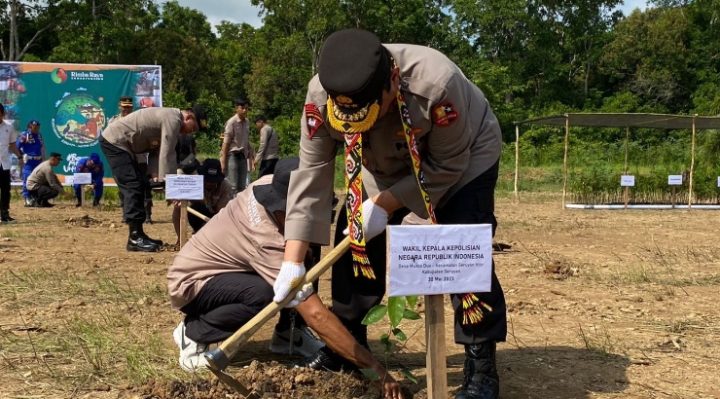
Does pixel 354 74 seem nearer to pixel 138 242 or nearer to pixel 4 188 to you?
pixel 138 242

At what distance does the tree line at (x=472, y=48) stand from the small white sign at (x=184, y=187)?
2656cm

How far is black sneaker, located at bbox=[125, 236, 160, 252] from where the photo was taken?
700 cm

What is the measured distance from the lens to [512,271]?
20.1ft

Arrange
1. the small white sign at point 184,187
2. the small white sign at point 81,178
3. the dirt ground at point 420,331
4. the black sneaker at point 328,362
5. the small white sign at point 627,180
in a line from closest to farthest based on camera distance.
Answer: the dirt ground at point 420,331 → the black sneaker at point 328,362 → the small white sign at point 184,187 → the small white sign at point 81,178 → the small white sign at point 627,180

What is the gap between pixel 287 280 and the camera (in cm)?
272

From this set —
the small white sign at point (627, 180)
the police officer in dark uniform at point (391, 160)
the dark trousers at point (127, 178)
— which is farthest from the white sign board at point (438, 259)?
Answer: the small white sign at point (627, 180)

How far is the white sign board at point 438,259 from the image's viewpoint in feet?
7.37

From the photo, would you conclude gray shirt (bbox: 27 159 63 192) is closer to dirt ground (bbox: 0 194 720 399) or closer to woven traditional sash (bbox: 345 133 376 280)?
dirt ground (bbox: 0 194 720 399)

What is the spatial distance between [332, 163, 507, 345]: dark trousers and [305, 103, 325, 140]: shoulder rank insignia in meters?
0.53

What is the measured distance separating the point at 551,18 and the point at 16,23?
2763 centimetres

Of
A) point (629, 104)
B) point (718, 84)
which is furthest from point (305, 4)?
point (718, 84)

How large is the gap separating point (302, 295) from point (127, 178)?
4.49 m

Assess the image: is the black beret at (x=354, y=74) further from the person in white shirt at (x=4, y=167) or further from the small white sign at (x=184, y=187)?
the person in white shirt at (x=4, y=167)

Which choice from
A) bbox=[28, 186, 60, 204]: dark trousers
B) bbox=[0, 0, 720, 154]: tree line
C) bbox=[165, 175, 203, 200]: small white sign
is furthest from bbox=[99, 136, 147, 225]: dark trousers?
bbox=[0, 0, 720, 154]: tree line
